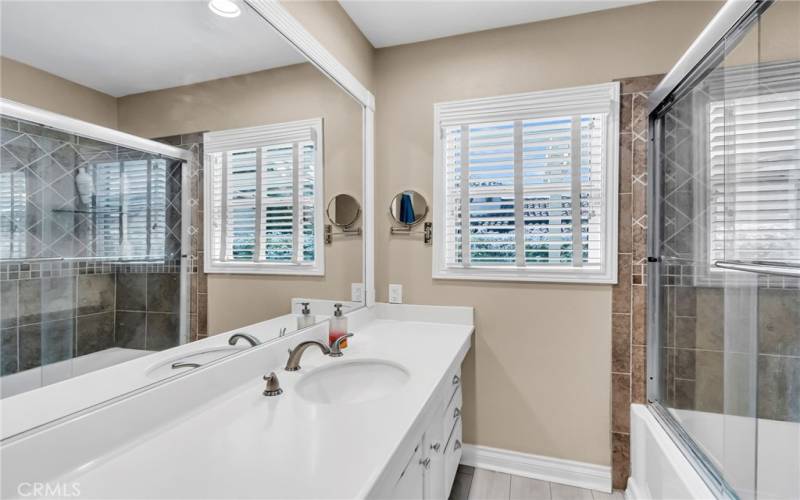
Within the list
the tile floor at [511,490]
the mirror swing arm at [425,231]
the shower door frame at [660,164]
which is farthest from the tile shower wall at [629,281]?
the mirror swing arm at [425,231]

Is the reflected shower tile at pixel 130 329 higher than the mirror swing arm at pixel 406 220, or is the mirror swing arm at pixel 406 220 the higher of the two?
the mirror swing arm at pixel 406 220

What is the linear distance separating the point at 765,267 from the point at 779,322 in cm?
21

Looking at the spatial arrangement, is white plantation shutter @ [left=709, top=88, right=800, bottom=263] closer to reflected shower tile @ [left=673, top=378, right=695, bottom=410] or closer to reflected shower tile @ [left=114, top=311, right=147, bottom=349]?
reflected shower tile @ [left=673, top=378, right=695, bottom=410]

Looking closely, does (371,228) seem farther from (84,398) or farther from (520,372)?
(84,398)

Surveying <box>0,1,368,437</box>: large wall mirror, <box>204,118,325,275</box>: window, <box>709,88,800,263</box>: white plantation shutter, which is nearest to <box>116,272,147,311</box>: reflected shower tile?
<box>0,1,368,437</box>: large wall mirror

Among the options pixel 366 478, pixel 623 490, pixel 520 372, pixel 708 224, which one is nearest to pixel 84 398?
pixel 366 478

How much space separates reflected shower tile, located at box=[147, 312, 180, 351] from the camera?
978 mm

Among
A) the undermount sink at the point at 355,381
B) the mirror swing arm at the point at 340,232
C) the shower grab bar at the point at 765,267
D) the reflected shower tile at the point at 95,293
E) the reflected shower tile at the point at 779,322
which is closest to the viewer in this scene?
the reflected shower tile at the point at 95,293

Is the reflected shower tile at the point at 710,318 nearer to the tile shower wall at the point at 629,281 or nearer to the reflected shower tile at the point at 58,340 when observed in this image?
the tile shower wall at the point at 629,281

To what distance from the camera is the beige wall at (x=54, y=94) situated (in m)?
0.69

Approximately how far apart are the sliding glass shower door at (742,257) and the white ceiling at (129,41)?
1.62 m

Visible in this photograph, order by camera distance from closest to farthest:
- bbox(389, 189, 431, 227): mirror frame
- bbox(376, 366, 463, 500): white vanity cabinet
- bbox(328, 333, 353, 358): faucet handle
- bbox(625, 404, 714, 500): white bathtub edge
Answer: bbox(376, 366, 463, 500): white vanity cabinet, bbox(625, 404, 714, 500): white bathtub edge, bbox(328, 333, 353, 358): faucet handle, bbox(389, 189, 431, 227): mirror frame

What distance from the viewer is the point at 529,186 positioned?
2033 millimetres

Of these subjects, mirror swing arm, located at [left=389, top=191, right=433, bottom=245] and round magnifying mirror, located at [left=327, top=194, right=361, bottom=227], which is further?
mirror swing arm, located at [left=389, top=191, right=433, bottom=245]
